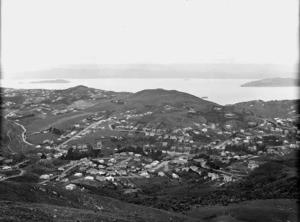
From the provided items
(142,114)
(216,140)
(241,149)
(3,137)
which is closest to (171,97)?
(142,114)

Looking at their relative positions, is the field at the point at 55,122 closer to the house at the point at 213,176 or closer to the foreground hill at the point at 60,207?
the house at the point at 213,176

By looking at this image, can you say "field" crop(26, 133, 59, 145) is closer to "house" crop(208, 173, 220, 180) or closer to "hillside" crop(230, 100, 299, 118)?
"house" crop(208, 173, 220, 180)

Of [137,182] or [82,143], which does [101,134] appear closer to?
[82,143]

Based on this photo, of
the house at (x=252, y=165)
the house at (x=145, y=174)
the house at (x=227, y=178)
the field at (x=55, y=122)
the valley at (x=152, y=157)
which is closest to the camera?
the valley at (x=152, y=157)

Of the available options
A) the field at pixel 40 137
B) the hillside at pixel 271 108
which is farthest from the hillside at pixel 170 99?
the field at pixel 40 137

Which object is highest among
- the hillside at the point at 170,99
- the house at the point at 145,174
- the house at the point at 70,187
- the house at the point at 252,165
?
the hillside at the point at 170,99

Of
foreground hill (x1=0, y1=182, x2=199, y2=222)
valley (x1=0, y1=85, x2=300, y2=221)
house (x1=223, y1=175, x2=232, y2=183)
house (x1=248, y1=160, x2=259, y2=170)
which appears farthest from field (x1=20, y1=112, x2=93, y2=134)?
foreground hill (x1=0, y1=182, x2=199, y2=222)

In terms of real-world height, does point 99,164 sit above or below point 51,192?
below

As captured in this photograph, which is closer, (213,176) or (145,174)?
(213,176)

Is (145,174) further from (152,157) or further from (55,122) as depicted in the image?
(55,122)

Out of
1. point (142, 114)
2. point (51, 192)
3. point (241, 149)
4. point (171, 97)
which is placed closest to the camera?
point (51, 192)

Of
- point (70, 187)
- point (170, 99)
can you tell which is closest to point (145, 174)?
point (70, 187)
